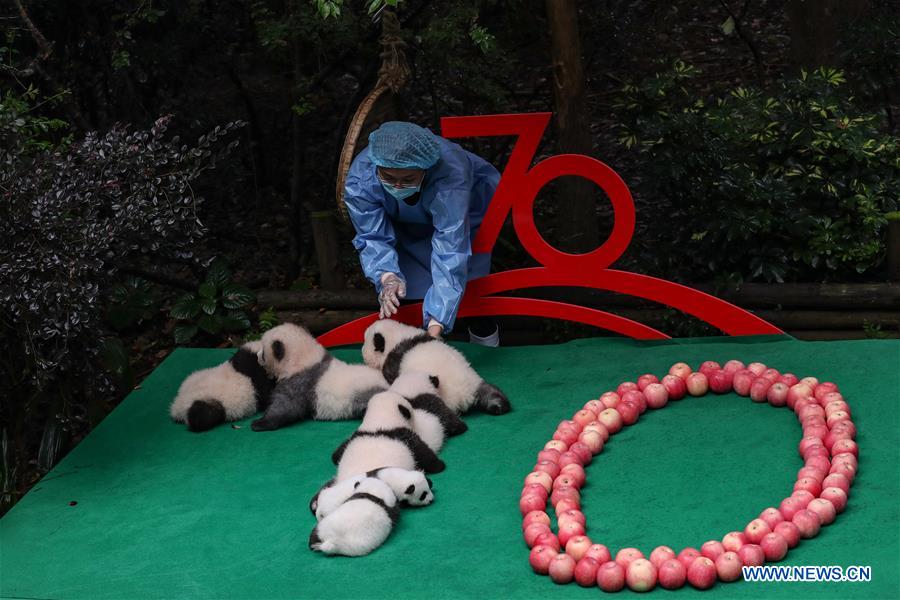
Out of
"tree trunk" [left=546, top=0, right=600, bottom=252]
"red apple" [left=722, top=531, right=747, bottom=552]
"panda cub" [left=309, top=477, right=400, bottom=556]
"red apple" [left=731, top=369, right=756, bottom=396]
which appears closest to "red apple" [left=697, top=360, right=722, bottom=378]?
"red apple" [left=731, top=369, right=756, bottom=396]

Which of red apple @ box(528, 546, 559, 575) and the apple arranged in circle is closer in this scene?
the apple arranged in circle

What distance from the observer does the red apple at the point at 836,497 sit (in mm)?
4141

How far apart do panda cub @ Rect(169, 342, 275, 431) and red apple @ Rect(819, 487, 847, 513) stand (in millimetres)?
2938

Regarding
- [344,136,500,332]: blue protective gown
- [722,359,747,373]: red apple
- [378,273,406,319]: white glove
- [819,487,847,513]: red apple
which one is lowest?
[819,487,847,513]: red apple

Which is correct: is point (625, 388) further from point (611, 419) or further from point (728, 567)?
point (728, 567)

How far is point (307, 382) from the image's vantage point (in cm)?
563

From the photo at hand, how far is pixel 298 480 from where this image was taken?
498cm

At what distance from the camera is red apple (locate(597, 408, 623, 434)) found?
5.14 metres

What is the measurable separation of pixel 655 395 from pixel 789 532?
148 cm

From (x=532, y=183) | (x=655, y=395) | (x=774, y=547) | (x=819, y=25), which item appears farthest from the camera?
(x=819, y=25)

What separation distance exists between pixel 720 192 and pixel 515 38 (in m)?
2.35

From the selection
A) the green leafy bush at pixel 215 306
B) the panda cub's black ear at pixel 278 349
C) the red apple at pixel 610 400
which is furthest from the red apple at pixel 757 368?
the green leafy bush at pixel 215 306

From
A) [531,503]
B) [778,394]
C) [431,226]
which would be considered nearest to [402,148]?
[431,226]

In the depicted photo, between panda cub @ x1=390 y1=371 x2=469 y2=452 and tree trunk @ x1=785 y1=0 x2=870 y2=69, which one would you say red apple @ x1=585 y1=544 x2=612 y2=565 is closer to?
panda cub @ x1=390 y1=371 x2=469 y2=452
